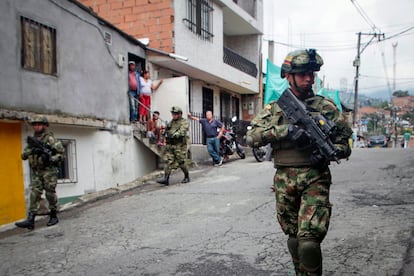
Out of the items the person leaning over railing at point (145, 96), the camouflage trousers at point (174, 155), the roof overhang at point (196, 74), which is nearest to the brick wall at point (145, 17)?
the roof overhang at point (196, 74)

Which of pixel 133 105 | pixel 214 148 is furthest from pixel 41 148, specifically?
pixel 214 148

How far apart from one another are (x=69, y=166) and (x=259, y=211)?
4636 mm

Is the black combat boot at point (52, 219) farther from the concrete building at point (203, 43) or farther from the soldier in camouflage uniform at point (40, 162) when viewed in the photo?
the concrete building at point (203, 43)

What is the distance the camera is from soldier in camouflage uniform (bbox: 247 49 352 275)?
8.02ft

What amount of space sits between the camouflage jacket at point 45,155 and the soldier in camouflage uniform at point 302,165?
3641 millimetres

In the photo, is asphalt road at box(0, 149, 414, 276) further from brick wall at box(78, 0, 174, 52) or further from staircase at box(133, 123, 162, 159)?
brick wall at box(78, 0, 174, 52)

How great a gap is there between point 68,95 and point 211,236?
16.3ft

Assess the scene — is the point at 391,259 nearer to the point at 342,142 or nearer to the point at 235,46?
the point at 342,142

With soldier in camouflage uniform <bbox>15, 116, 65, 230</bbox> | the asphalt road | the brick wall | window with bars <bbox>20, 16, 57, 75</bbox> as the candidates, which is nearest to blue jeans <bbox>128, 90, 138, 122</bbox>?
the brick wall

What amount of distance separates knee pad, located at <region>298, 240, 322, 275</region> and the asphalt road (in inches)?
24.8

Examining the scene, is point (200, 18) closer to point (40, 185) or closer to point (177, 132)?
point (177, 132)

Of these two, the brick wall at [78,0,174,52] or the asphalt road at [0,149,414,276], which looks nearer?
the asphalt road at [0,149,414,276]

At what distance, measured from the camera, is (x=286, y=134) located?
259cm

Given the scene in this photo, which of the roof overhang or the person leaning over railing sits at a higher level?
the roof overhang
